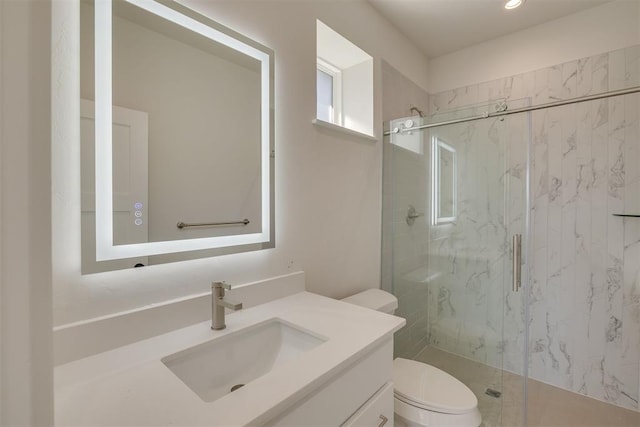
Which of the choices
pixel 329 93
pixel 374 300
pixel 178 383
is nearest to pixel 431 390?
pixel 374 300

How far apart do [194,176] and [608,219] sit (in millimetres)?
2414

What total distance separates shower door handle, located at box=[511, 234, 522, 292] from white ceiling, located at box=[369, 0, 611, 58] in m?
1.46

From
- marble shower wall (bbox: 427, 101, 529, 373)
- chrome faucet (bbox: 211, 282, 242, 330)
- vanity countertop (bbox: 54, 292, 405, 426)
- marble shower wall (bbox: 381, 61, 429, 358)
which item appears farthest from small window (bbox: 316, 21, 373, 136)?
vanity countertop (bbox: 54, 292, 405, 426)

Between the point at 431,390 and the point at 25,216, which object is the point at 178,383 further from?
the point at 431,390

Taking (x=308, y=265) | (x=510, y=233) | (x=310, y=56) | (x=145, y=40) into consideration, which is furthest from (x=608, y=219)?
(x=145, y=40)

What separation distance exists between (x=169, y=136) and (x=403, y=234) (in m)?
1.58

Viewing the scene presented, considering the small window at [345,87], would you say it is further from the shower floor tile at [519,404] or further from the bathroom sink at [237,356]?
the shower floor tile at [519,404]

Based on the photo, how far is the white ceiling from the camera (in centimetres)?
185

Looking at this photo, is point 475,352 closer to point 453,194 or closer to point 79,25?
point 453,194

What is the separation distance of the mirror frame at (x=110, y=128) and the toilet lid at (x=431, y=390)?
0.89m

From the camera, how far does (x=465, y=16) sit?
6.48 ft

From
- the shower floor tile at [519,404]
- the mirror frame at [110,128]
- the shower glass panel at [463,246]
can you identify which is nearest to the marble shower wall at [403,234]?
the shower glass panel at [463,246]

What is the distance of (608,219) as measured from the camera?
6.13 ft

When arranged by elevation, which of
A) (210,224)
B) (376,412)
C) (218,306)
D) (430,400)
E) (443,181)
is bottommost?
(430,400)
